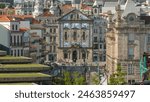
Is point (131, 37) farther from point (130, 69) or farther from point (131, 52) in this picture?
point (130, 69)

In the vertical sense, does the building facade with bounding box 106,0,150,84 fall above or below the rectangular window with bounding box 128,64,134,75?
above

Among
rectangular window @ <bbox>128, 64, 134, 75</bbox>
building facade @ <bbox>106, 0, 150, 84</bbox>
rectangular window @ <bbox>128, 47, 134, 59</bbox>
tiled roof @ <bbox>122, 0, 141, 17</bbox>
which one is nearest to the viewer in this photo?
rectangular window @ <bbox>128, 64, 134, 75</bbox>

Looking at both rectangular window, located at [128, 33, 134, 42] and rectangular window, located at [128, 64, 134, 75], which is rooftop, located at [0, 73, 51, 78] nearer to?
rectangular window, located at [128, 64, 134, 75]

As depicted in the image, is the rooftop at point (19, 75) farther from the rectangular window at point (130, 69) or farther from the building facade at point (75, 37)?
the building facade at point (75, 37)

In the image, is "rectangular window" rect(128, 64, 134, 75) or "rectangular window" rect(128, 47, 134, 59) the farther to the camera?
"rectangular window" rect(128, 47, 134, 59)

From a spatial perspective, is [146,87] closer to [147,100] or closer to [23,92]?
[147,100]

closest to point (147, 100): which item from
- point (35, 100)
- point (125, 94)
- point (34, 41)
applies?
point (125, 94)

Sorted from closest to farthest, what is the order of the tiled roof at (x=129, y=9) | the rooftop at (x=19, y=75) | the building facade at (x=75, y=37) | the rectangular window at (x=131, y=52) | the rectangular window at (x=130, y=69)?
1. the rooftop at (x=19, y=75)
2. the rectangular window at (x=130, y=69)
3. the rectangular window at (x=131, y=52)
4. the tiled roof at (x=129, y=9)
5. the building facade at (x=75, y=37)

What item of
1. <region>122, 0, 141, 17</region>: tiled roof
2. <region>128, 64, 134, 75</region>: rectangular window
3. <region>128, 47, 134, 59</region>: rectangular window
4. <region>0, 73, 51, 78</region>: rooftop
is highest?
<region>122, 0, 141, 17</region>: tiled roof

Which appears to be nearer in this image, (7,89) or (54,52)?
(7,89)

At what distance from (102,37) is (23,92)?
8476 cm

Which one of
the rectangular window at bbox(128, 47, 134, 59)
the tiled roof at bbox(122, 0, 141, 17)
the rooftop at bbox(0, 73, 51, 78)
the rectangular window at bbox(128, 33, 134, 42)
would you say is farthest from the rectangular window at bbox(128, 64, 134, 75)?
the rooftop at bbox(0, 73, 51, 78)

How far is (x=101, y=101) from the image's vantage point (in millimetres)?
16203

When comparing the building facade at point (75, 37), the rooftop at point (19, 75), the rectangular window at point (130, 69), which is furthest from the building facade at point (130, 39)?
the building facade at point (75, 37)
